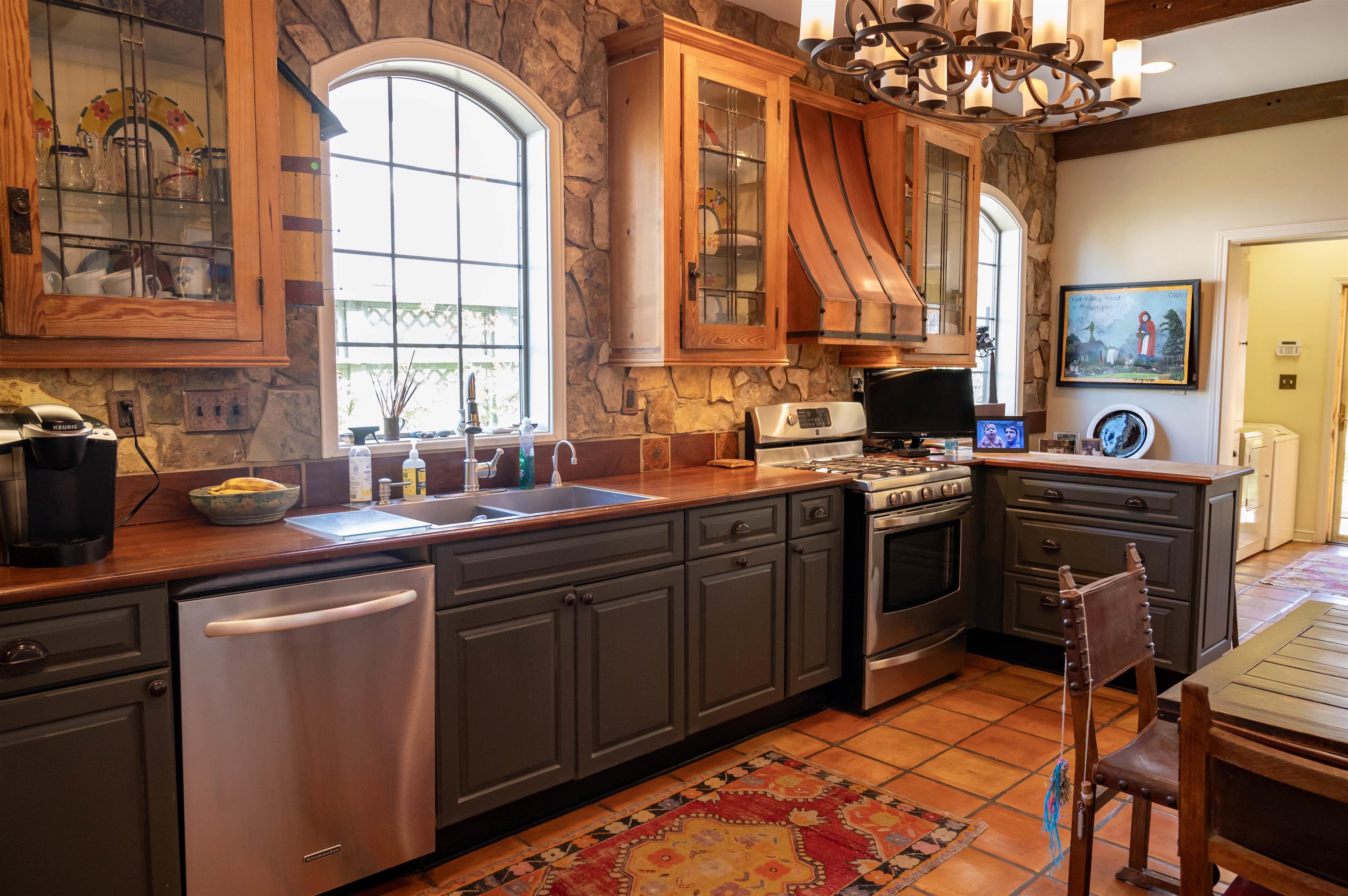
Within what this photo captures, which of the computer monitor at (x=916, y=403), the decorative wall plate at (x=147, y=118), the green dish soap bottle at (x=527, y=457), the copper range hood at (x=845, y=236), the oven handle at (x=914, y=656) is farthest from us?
the computer monitor at (x=916, y=403)

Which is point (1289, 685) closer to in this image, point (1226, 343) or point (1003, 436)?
point (1003, 436)

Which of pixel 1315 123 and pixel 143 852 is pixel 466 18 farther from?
pixel 1315 123

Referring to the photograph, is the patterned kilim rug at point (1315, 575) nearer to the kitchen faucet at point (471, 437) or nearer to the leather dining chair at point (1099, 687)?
the leather dining chair at point (1099, 687)

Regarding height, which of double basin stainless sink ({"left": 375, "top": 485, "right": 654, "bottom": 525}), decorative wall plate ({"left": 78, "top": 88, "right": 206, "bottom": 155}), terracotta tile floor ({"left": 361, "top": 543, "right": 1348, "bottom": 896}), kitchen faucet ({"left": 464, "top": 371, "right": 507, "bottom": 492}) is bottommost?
terracotta tile floor ({"left": 361, "top": 543, "right": 1348, "bottom": 896})

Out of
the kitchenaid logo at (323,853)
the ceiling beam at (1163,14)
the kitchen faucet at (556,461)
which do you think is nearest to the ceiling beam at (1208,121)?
the ceiling beam at (1163,14)

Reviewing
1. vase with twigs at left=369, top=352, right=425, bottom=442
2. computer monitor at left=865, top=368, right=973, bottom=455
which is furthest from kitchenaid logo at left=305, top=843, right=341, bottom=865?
computer monitor at left=865, top=368, right=973, bottom=455

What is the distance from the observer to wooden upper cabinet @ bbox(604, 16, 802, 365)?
3326mm

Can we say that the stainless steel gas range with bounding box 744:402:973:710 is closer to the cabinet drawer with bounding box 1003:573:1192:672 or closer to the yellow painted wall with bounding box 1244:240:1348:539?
the cabinet drawer with bounding box 1003:573:1192:672

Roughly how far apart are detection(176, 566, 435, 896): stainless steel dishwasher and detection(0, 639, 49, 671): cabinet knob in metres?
0.25

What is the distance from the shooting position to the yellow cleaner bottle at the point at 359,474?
2.75 meters

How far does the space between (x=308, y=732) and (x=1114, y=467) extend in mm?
3472

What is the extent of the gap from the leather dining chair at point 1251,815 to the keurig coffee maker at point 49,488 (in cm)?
212

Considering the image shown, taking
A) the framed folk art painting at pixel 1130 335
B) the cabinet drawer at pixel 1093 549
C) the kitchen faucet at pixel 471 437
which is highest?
the framed folk art painting at pixel 1130 335

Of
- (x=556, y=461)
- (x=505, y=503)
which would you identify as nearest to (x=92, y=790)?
(x=505, y=503)
